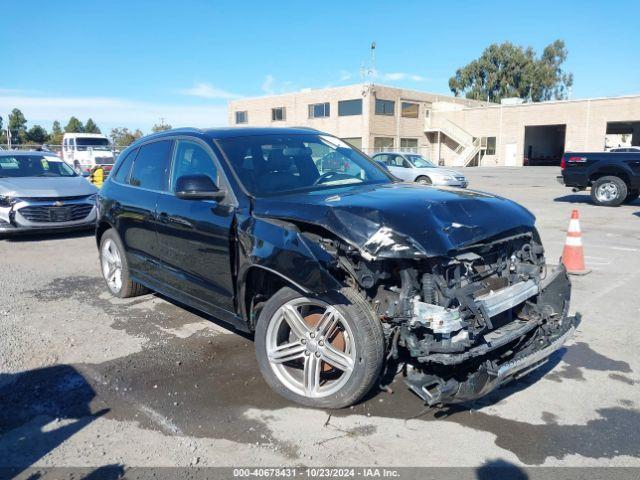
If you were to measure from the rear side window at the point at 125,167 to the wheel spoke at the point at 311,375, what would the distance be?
3.35 m

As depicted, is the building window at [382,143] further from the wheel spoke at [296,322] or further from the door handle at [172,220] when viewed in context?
the wheel spoke at [296,322]

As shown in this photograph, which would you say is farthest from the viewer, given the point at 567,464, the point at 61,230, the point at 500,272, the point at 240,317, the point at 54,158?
the point at 54,158

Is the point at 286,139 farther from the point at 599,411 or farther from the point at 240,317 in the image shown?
the point at 599,411

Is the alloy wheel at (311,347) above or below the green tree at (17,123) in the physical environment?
below

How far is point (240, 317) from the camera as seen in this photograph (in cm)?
411

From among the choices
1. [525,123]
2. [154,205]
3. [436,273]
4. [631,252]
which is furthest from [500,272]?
[525,123]

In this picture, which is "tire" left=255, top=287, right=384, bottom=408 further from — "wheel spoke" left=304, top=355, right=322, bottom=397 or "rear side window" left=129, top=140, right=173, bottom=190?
Answer: "rear side window" left=129, top=140, right=173, bottom=190

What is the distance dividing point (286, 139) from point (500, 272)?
2.19m

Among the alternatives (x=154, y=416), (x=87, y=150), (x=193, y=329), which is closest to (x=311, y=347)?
(x=154, y=416)

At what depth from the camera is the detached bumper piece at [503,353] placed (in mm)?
3148

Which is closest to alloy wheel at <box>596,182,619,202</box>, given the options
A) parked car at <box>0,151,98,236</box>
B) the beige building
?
parked car at <box>0,151,98,236</box>

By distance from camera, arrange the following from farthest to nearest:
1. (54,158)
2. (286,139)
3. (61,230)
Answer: (54,158) < (61,230) < (286,139)

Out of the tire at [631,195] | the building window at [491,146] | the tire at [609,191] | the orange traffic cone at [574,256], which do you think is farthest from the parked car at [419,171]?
the building window at [491,146]

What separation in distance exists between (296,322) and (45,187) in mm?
8549
